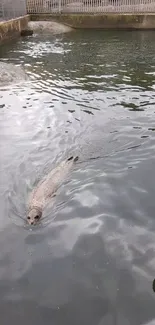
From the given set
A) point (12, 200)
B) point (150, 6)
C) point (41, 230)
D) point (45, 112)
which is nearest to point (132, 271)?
point (41, 230)

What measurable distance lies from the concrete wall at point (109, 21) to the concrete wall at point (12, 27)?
3560 millimetres

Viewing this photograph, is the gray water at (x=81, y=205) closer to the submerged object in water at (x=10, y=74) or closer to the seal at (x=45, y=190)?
the seal at (x=45, y=190)

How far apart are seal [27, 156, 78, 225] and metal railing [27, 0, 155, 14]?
24.0 meters

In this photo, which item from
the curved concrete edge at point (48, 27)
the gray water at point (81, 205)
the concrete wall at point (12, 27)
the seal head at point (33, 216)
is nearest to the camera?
the gray water at point (81, 205)

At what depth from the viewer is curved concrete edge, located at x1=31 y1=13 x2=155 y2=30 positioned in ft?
90.7

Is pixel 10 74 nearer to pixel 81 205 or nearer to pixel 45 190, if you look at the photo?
pixel 45 190

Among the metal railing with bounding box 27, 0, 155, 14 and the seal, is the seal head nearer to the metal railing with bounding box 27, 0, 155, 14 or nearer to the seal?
the seal

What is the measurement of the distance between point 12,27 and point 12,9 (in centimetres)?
409

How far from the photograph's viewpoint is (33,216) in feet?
20.3

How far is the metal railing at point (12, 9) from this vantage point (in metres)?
25.4

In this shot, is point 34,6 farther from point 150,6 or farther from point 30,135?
point 30,135

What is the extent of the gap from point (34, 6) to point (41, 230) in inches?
1057

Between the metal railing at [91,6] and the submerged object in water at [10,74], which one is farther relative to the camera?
the metal railing at [91,6]

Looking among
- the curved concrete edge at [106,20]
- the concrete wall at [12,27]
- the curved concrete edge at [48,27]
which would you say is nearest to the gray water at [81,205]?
the concrete wall at [12,27]
